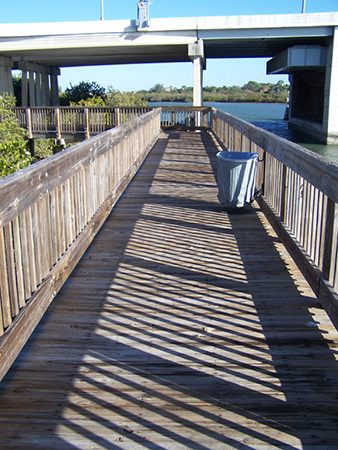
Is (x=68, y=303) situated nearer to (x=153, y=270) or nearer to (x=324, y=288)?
(x=153, y=270)

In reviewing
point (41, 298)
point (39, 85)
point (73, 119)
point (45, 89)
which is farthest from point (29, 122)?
point (41, 298)

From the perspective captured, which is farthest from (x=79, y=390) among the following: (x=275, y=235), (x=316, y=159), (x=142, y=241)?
(x=275, y=235)

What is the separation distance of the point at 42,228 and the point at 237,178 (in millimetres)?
3994

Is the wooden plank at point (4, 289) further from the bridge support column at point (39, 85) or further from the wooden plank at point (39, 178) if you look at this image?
the bridge support column at point (39, 85)

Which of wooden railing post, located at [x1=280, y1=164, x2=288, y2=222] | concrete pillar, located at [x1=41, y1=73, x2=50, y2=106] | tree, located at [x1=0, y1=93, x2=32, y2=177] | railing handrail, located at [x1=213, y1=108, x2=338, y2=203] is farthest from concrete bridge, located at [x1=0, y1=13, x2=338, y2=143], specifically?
wooden railing post, located at [x1=280, y1=164, x2=288, y2=222]

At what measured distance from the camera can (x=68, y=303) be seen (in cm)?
442

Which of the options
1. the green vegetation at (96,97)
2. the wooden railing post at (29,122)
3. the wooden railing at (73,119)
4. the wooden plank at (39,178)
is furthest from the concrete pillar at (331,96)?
the wooden plank at (39,178)

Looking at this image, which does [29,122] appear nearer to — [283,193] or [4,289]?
[283,193]

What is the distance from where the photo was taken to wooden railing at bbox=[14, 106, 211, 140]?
2326cm

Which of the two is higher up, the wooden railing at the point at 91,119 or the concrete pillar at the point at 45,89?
the concrete pillar at the point at 45,89

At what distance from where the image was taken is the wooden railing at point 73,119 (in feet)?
76.8

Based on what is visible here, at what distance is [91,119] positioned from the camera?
23.8 m

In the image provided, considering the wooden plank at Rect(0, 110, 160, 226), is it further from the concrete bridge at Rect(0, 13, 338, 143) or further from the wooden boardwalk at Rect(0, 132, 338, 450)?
the concrete bridge at Rect(0, 13, 338, 143)

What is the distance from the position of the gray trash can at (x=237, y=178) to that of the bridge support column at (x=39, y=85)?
3436 centimetres
